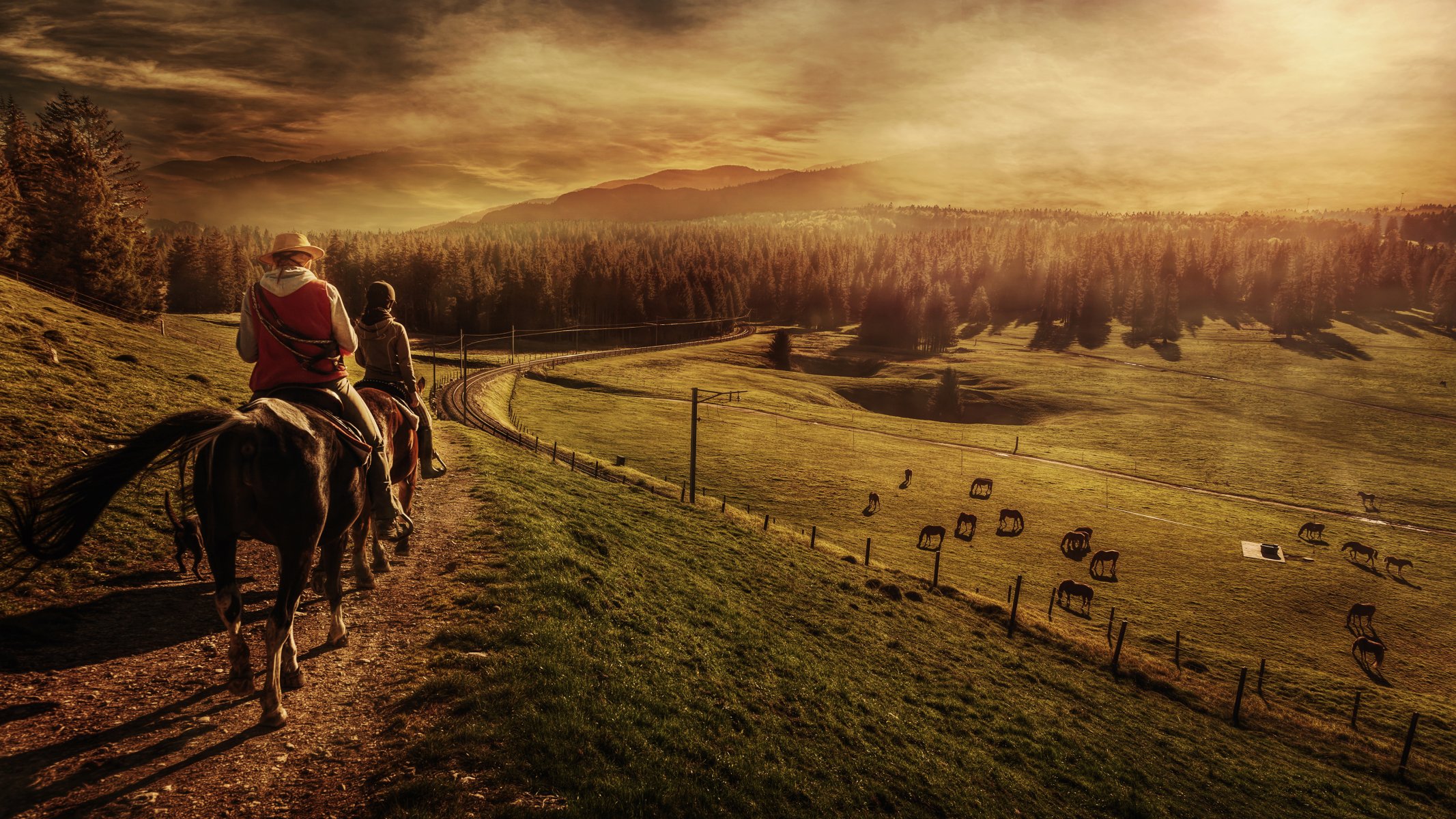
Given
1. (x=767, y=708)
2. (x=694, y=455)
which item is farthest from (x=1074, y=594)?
(x=767, y=708)

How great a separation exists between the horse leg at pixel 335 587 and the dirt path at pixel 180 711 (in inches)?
9.6

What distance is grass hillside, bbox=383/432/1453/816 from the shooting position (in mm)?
8570

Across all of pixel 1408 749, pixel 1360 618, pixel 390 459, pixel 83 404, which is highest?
pixel 390 459

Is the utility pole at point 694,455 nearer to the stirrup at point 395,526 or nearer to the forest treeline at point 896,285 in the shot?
the stirrup at point 395,526

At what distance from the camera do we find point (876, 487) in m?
53.8

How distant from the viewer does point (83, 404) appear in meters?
18.0

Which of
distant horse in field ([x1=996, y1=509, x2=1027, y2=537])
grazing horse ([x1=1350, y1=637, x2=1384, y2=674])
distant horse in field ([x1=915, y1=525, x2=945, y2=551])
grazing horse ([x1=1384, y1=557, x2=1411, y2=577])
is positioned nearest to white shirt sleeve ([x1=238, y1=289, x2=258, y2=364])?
distant horse in field ([x1=915, y1=525, x2=945, y2=551])

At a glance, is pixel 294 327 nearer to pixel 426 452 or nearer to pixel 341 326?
pixel 341 326

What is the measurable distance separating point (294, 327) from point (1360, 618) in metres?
53.5

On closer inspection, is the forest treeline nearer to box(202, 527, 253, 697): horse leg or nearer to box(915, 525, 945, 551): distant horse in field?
box(915, 525, 945, 551): distant horse in field

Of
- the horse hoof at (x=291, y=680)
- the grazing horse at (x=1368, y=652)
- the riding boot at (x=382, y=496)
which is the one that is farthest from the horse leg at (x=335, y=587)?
the grazing horse at (x=1368, y=652)

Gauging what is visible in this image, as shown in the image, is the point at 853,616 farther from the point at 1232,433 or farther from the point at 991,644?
the point at 1232,433

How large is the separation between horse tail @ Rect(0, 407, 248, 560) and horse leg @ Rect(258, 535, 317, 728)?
59.6 inches

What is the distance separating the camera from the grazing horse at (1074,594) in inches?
1340
